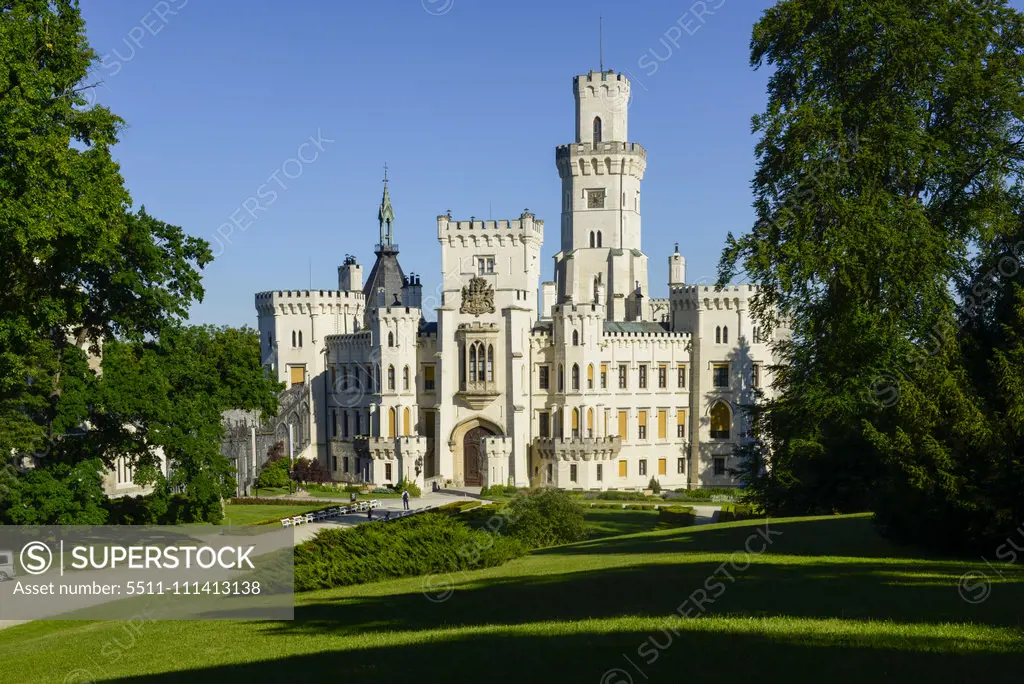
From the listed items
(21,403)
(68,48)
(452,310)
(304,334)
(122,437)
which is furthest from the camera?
(304,334)

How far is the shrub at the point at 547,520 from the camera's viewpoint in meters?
31.9

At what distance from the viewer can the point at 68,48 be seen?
28.0 metres

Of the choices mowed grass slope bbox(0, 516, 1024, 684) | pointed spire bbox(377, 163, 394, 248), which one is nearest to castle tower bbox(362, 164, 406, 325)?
pointed spire bbox(377, 163, 394, 248)

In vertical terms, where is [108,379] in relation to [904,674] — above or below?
above

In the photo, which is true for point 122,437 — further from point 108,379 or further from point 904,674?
point 904,674

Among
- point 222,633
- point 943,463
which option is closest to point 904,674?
point 943,463

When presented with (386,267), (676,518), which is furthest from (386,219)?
(676,518)

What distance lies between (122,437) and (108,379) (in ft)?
6.85

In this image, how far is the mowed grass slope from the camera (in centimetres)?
1169

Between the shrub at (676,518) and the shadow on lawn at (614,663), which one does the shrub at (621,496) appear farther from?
the shadow on lawn at (614,663)

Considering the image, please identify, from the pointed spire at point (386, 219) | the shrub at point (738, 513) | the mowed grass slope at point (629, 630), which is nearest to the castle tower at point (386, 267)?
the pointed spire at point (386, 219)

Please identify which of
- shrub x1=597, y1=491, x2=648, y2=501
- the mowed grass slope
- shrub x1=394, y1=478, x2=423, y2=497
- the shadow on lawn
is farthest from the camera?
shrub x1=394, y1=478, x2=423, y2=497

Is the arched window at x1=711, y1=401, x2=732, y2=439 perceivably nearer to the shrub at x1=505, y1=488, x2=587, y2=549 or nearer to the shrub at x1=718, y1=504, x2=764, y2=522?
the shrub at x1=718, y1=504, x2=764, y2=522

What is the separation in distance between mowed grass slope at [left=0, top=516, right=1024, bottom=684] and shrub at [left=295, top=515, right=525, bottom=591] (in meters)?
0.93
